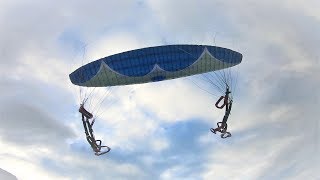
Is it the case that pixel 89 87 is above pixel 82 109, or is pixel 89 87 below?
above

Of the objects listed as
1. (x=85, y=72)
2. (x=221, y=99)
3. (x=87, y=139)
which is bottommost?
(x=87, y=139)

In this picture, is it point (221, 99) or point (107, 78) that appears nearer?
point (221, 99)

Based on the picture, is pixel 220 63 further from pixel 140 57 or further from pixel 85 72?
pixel 85 72

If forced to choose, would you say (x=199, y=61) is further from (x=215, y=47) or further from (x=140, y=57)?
(x=140, y=57)

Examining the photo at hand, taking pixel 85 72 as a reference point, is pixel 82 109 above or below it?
below

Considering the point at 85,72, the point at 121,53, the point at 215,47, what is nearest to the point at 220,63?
the point at 215,47

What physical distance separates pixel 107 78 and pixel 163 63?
5908 millimetres

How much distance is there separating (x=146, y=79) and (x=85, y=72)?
20.3 feet

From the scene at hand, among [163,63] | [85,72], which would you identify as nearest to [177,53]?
[163,63]

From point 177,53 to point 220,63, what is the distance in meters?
5.01

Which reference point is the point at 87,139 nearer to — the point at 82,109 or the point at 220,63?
the point at 82,109

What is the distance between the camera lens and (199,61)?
1789 inches

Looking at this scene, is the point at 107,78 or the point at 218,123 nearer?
the point at 218,123

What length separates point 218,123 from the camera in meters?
43.8
